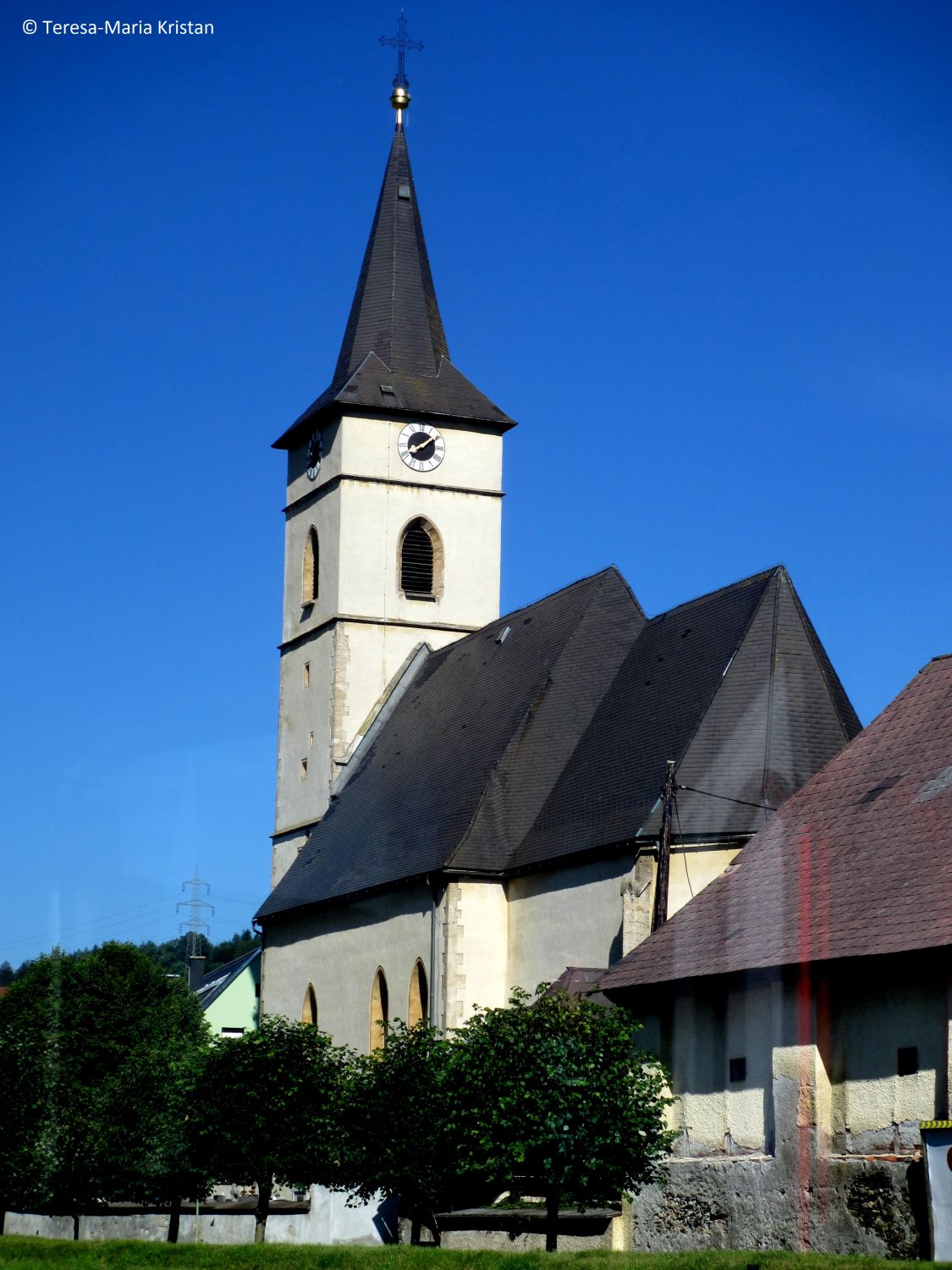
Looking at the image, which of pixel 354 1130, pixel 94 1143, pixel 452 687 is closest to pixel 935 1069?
pixel 354 1130

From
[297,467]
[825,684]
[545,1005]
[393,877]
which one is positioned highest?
[297,467]

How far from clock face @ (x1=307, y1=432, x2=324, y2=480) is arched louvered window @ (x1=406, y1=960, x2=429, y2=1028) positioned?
15.2 m

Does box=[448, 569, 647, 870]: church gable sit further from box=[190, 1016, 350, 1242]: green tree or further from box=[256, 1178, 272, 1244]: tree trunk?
box=[256, 1178, 272, 1244]: tree trunk

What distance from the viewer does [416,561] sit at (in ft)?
155

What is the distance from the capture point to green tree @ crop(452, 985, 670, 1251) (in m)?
22.8

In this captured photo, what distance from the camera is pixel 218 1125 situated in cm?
3042

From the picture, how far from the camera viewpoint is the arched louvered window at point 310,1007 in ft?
140

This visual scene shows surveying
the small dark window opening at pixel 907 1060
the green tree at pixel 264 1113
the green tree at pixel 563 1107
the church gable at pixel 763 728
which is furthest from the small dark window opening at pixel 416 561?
the small dark window opening at pixel 907 1060

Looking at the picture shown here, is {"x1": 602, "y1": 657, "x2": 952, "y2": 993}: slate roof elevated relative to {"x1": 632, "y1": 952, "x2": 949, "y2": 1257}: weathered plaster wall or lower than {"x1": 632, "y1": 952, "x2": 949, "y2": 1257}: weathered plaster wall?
elevated

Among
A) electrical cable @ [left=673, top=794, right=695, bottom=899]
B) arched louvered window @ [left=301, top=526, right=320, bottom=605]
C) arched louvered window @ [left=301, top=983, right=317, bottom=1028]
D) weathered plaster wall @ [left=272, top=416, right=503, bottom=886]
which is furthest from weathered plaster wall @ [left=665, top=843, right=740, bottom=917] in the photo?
arched louvered window @ [left=301, top=526, right=320, bottom=605]

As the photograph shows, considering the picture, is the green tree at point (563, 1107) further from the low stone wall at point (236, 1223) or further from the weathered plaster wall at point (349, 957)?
the weathered plaster wall at point (349, 957)

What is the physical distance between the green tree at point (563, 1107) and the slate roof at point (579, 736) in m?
7.86

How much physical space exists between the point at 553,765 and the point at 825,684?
579cm

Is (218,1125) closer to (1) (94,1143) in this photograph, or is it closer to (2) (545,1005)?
(1) (94,1143)
